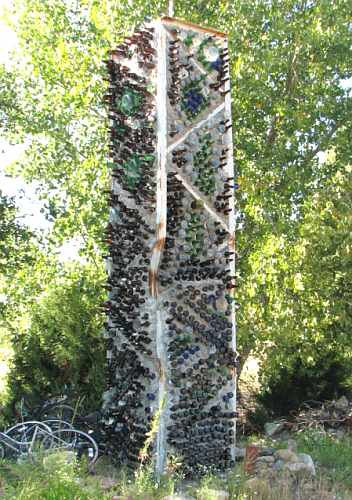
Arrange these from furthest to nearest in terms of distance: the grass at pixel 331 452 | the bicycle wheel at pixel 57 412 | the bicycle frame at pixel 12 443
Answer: the bicycle wheel at pixel 57 412
the grass at pixel 331 452
the bicycle frame at pixel 12 443

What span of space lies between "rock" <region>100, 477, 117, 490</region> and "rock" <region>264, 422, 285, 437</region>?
264 centimetres

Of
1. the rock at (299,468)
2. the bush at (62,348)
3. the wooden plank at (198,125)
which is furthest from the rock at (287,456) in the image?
the wooden plank at (198,125)

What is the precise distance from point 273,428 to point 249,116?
4.43m

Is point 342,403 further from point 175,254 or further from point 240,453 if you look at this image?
point 175,254

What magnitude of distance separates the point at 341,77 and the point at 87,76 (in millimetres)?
3799

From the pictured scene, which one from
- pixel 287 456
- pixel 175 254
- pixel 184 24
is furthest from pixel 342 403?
pixel 184 24

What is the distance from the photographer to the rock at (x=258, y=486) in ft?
15.3

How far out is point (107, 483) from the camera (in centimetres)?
494

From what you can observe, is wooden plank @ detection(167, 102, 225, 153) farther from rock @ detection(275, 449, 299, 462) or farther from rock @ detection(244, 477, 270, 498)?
rock @ detection(275, 449, 299, 462)

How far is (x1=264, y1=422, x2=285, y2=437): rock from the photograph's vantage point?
727 centimetres

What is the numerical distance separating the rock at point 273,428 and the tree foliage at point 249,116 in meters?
0.63

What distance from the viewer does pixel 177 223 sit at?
5.48 meters

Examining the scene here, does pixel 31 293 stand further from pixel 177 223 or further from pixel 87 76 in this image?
pixel 177 223

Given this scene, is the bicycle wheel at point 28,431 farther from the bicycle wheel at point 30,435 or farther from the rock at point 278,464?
the rock at point 278,464
